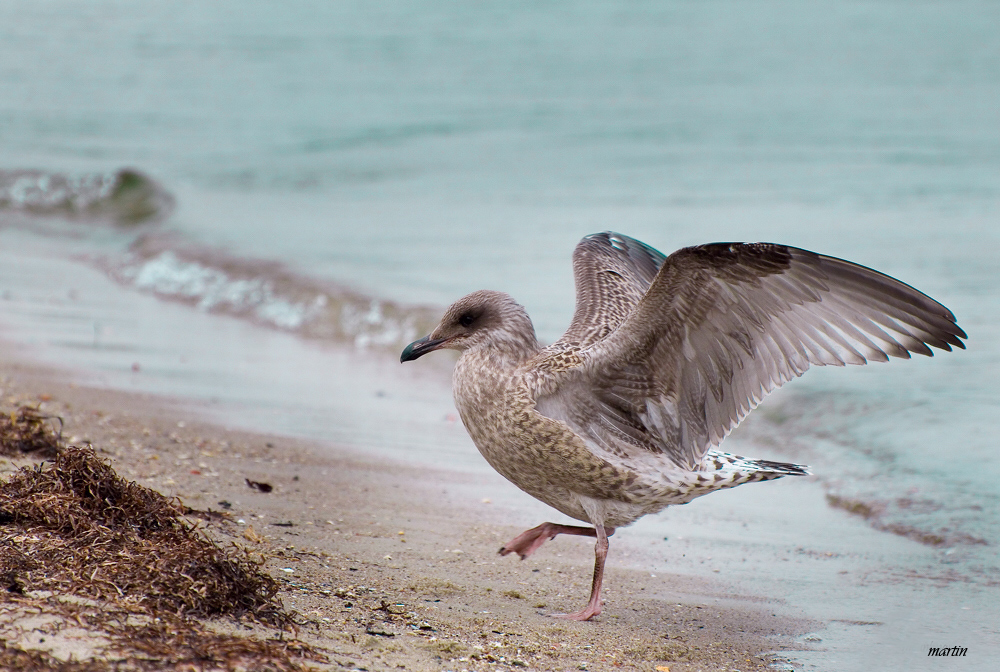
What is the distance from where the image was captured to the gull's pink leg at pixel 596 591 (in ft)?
13.0

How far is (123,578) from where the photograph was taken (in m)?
3.26

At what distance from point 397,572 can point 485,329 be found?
101 cm

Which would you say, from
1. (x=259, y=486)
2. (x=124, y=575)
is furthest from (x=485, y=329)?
(x=124, y=575)

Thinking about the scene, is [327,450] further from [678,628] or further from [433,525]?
[678,628]

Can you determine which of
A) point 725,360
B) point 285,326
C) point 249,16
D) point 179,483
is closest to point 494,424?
point 725,360

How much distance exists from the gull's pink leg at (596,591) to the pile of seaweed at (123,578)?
1.14 meters

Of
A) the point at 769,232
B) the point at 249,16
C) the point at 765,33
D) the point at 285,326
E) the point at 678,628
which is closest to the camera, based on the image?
the point at 678,628

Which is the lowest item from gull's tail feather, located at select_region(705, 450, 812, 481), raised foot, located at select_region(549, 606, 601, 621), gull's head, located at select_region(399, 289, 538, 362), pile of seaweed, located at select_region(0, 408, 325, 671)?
raised foot, located at select_region(549, 606, 601, 621)

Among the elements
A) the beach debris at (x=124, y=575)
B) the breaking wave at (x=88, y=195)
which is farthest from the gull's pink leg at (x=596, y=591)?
the breaking wave at (x=88, y=195)

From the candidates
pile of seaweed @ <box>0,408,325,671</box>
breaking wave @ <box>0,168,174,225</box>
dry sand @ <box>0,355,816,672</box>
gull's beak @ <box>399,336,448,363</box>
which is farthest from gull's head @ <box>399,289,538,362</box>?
breaking wave @ <box>0,168,174,225</box>

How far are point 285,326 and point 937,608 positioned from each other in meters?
6.95

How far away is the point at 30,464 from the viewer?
441cm

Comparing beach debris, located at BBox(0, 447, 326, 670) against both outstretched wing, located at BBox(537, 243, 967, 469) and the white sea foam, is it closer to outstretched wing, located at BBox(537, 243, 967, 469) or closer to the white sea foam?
outstretched wing, located at BBox(537, 243, 967, 469)

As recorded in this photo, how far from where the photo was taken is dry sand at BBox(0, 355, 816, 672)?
345 cm
